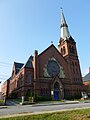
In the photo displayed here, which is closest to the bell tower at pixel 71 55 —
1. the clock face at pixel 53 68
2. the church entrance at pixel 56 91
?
the clock face at pixel 53 68

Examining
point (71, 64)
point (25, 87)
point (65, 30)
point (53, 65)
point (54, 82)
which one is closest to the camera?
point (25, 87)

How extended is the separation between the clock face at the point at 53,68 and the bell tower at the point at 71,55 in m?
4.11

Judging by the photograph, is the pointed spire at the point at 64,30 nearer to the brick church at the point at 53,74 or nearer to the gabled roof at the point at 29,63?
the brick church at the point at 53,74

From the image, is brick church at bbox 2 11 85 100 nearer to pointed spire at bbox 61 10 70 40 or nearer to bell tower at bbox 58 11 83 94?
bell tower at bbox 58 11 83 94

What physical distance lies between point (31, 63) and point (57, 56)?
878 centimetres

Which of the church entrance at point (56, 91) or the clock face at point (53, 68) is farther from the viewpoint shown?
the clock face at point (53, 68)

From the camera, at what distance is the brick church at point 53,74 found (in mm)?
37938

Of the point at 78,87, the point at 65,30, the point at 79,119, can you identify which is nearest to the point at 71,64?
the point at 78,87

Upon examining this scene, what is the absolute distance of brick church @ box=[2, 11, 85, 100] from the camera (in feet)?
Answer: 124

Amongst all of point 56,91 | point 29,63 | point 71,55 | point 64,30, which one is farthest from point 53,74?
point 64,30

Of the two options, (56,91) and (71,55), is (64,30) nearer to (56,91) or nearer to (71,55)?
(71,55)

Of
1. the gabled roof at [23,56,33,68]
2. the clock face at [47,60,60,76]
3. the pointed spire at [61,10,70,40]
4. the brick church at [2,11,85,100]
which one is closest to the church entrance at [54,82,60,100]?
the brick church at [2,11,85,100]

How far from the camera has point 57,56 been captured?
45.1m

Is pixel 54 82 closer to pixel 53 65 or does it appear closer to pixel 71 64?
pixel 53 65
